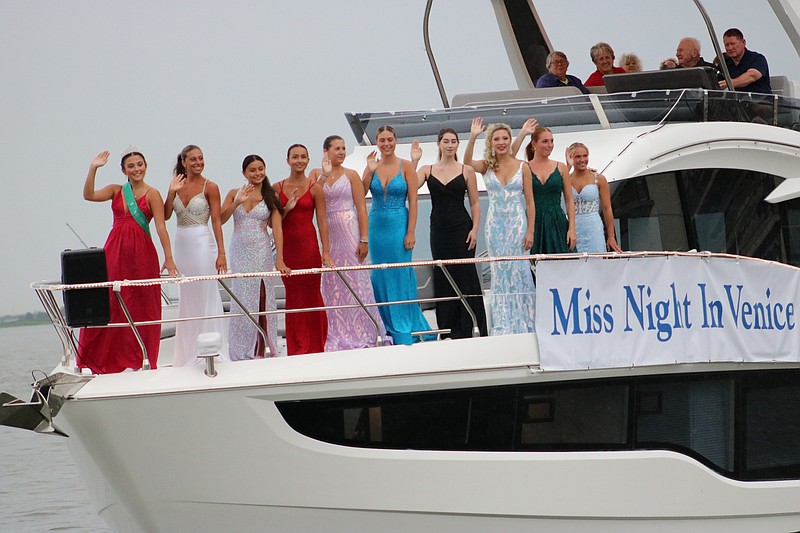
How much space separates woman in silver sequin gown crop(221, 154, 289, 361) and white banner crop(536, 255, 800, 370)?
1913 mm

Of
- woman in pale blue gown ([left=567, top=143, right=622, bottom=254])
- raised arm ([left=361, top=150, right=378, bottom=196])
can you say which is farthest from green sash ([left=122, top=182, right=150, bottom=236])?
woman in pale blue gown ([left=567, top=143, right=622, bottom=254])

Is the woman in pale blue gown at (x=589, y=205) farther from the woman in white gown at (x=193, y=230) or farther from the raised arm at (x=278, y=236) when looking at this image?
the woman in white gown at (x=193, y=230)

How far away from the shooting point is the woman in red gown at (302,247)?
828 cm

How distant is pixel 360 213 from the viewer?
334 inches

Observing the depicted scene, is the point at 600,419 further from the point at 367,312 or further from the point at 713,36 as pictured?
the point at 713,36

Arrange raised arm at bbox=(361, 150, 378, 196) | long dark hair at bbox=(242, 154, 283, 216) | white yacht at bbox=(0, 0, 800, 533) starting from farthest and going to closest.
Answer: raised arm at bbox=(361, 150, 378, 196) → long dark hair at bbox=(242, 154, 283, 216) → white yacht at bbox=(0, 0, 800, 533)

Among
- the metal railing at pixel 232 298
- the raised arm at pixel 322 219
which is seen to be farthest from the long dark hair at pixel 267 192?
the metal railing at pixel 232 298

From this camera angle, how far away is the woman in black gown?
8.57m

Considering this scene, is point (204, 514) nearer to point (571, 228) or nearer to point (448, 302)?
point (448, 302)

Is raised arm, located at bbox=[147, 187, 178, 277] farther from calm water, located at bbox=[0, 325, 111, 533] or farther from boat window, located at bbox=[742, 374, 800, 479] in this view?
calm water, located at bbox=[0, 325, 111, 533]

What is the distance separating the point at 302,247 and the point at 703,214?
10.9 ft

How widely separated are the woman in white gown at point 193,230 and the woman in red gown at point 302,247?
19.1 inches

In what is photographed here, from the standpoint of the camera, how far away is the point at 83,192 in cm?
816

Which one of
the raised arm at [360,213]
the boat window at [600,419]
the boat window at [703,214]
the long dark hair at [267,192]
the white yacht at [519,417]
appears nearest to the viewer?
the white yacht at [519,417]
